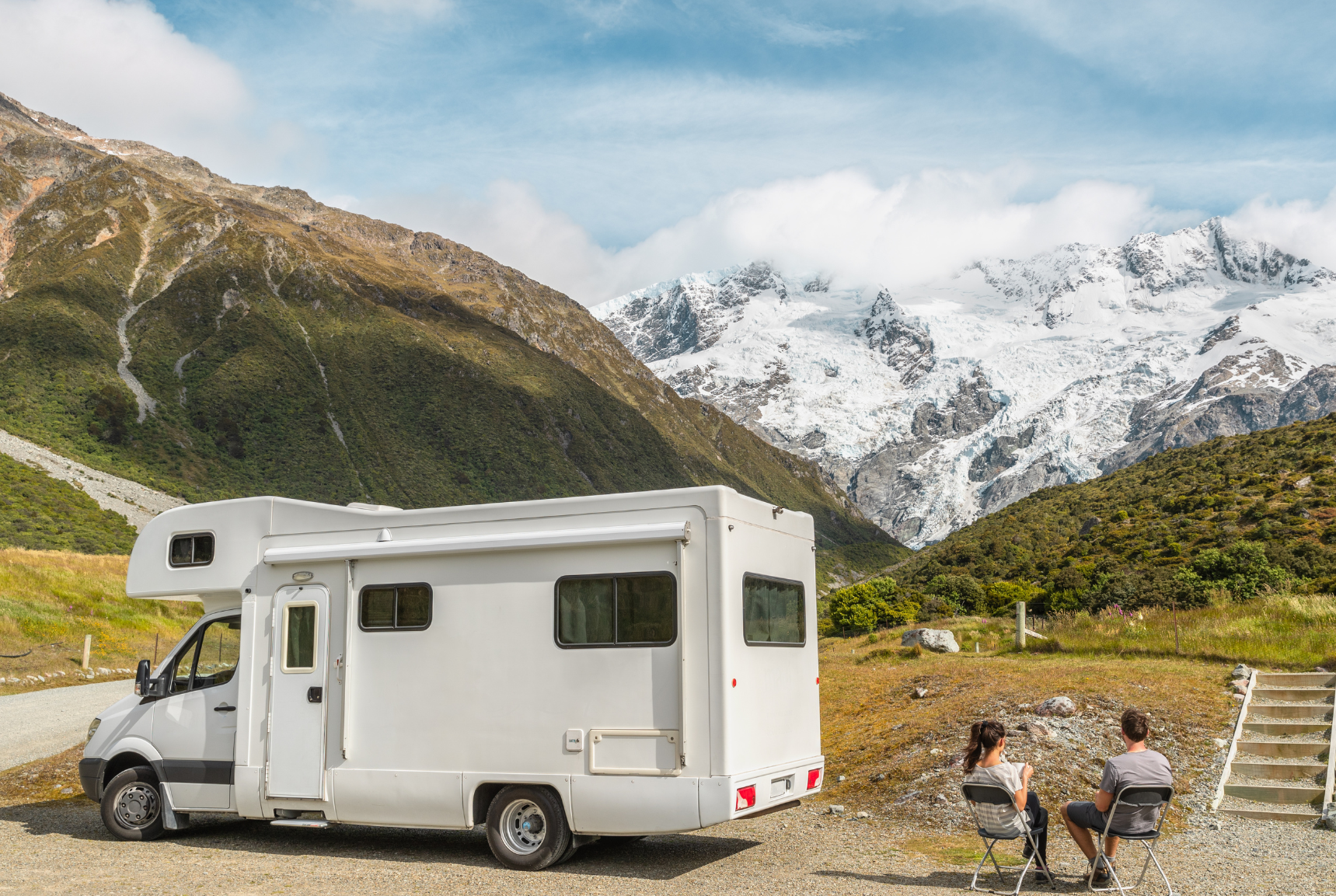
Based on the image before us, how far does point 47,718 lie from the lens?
836 inches

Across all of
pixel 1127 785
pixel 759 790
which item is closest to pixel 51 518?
pixel 759 790

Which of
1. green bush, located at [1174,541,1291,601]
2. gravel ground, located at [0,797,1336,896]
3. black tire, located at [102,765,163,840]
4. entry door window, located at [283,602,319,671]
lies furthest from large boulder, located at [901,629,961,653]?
black tire, located at [102,765,163,840]

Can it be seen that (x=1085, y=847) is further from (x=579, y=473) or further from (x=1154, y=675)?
(x=579, y=473)

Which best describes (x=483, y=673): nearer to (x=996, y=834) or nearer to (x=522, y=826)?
(x=522, y=826)

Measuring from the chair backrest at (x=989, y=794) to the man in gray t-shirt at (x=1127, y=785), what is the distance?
2.09 ft

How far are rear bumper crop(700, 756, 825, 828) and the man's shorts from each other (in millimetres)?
2586

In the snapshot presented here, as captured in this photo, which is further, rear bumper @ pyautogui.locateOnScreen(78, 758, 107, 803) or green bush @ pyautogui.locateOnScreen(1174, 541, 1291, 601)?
green bush @ pyautogui.locateOnScreen(1174, 541, 1291, 601)

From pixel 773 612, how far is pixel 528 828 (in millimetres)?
3104

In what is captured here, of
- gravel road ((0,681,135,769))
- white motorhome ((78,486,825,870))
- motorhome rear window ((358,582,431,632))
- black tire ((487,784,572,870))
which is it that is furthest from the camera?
gravel road ((0,681,135,769))

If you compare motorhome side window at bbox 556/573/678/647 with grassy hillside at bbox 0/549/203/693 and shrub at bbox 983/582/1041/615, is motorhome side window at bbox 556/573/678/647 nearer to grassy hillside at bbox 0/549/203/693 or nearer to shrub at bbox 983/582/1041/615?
grassy hillside at bbox 0/549/203/693

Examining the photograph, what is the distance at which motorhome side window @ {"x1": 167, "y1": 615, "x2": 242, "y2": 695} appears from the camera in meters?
11.7

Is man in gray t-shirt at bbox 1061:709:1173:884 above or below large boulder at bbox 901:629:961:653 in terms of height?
below

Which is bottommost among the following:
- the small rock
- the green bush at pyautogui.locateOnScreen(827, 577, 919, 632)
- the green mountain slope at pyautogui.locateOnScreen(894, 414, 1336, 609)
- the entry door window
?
the small rock

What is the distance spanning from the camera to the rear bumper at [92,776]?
11.8 meters
